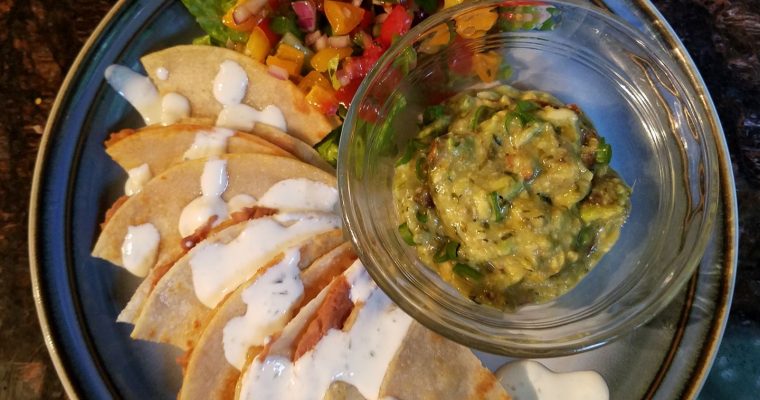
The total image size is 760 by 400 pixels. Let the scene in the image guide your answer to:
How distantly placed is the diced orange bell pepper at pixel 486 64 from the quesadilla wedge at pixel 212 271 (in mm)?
954

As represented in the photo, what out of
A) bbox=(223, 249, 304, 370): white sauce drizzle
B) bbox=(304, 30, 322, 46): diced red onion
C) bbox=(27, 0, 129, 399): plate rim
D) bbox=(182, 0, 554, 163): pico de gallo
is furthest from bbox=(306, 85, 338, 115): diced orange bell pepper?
bbox=(27, 0, 129, 399): plate rim

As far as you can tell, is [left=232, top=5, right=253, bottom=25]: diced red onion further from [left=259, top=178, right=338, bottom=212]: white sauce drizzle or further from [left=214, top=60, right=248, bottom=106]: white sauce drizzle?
[left=259, top=178, right=338, bottom=212]: white sauce drizzle

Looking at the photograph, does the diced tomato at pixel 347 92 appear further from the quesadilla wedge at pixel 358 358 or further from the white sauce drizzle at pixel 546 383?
the white sauce drizzle at pixel 546 383

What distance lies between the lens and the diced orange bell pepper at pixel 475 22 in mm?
2709

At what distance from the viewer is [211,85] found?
120 inches

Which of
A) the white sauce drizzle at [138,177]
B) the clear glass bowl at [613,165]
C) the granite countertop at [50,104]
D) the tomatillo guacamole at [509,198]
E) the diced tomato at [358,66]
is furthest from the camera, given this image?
the granite countertop at [50,104]

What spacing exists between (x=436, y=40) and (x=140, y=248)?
1587 millimetres

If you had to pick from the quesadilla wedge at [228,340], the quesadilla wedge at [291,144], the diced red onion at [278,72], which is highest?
the diced red onion at [278,72]

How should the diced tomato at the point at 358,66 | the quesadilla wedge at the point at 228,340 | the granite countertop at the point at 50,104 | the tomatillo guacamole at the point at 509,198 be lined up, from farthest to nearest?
the granite countertop at the point at 50,104
the diced tomato at the point at 358,66
the quesadilla wedge at the point at 228,340
the tomatillo guacamole at the point at 509,198

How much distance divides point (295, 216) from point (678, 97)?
1.67 m

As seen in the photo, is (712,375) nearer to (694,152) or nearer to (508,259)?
(694,152)

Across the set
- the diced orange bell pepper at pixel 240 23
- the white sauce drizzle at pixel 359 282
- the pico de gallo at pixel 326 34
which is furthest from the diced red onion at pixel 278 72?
the white sauce drizzle at pixel 359 282

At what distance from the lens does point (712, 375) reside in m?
3.05

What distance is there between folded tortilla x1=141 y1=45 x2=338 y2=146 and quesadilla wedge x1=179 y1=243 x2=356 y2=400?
0.67m
